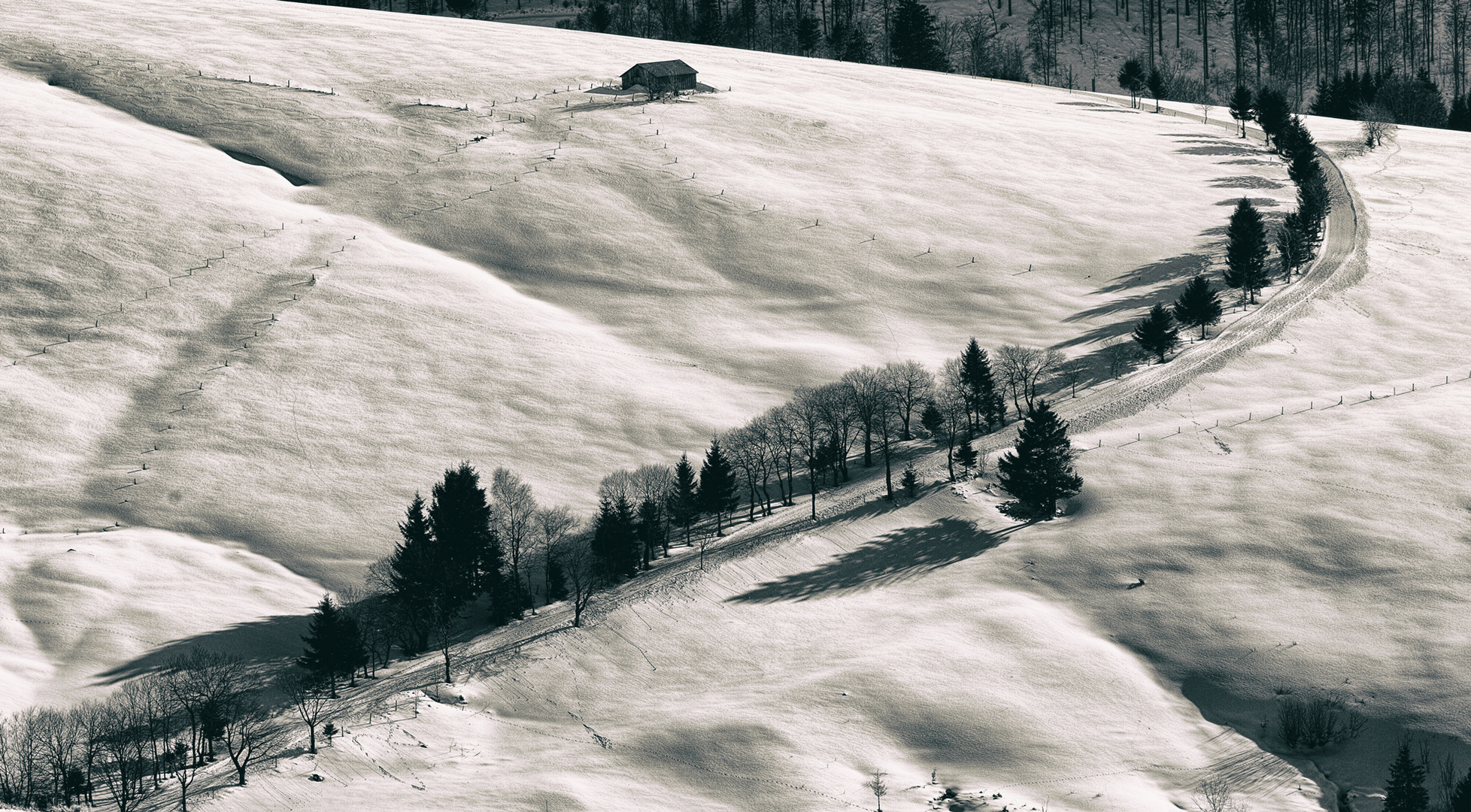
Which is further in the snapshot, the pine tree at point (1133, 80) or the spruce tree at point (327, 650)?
the pine tree at point (1133, 80)

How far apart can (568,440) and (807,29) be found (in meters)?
116

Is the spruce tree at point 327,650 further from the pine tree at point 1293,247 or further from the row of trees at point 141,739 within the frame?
the pine tree at point 1293,247

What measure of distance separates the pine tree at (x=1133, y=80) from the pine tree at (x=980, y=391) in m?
79.8

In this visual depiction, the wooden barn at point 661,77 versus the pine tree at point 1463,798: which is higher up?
the wooden barn at point 661,77

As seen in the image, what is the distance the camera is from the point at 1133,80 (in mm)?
162500

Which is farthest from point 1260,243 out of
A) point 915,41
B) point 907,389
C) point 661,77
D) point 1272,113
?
point 915,41

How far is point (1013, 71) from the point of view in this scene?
18062cm

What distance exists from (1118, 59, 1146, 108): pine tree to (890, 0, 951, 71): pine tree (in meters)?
25.8

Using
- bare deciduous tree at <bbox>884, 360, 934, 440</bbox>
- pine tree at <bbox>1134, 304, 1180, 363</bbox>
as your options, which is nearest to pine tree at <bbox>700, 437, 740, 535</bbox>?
bare deciduous tree at <bbox>884, 360, 934, 440</bbox>

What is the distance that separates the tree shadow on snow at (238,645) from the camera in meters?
65.9

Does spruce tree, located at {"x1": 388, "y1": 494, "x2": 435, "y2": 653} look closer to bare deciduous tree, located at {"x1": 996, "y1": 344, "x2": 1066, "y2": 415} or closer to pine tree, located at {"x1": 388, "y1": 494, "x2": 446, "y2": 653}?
pine tree, located at {"x1": 388, "y1": 494, "x2": 446, "y2": 653}

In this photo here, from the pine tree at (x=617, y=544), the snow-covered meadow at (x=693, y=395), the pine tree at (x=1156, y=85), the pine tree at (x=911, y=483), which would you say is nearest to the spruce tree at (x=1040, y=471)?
the snow-covered meadow at (x=693, y=395)

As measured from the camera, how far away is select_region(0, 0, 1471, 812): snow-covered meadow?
61.7 m

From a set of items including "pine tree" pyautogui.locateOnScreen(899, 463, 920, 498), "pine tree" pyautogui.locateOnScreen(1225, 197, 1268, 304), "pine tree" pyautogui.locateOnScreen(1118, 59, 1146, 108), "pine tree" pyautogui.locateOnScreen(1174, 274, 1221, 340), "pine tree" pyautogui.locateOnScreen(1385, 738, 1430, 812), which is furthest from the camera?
"pine tree" pyautogui.locateOnScreen(1118, 59, 1146, 108)
